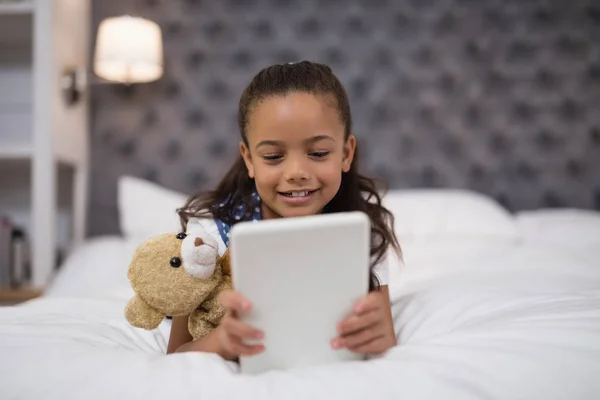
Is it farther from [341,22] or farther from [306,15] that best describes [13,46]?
[341,22]

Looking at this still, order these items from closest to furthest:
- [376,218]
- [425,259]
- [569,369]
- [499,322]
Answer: [569,369], [499,322], [376,218], [425,259]

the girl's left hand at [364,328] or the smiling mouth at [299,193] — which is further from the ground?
the smiling mouth at [299,193]

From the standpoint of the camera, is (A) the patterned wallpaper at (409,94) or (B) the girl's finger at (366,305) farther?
(A) the patterned wallpaper at (409,94)

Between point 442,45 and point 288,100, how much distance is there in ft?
6.37

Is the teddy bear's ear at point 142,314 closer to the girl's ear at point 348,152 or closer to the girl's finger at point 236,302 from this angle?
the girl's finger at point 236,302

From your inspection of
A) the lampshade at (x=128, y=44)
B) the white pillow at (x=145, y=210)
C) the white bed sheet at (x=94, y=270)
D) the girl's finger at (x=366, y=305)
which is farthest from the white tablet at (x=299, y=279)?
the lampshade at (x=128, y=44)

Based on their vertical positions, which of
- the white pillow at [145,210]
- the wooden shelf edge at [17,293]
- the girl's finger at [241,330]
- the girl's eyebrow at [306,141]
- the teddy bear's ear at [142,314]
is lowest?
the wooden shelf edge at [17,293]

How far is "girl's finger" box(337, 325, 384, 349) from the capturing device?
0.68m

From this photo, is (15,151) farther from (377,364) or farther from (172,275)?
(377,364)

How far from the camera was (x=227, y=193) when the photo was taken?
109cm

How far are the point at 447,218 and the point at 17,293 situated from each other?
1.76 meters

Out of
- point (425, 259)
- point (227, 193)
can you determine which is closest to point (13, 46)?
point (227, 193)

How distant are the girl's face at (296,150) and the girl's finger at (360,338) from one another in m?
0.27

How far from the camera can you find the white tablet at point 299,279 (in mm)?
608
